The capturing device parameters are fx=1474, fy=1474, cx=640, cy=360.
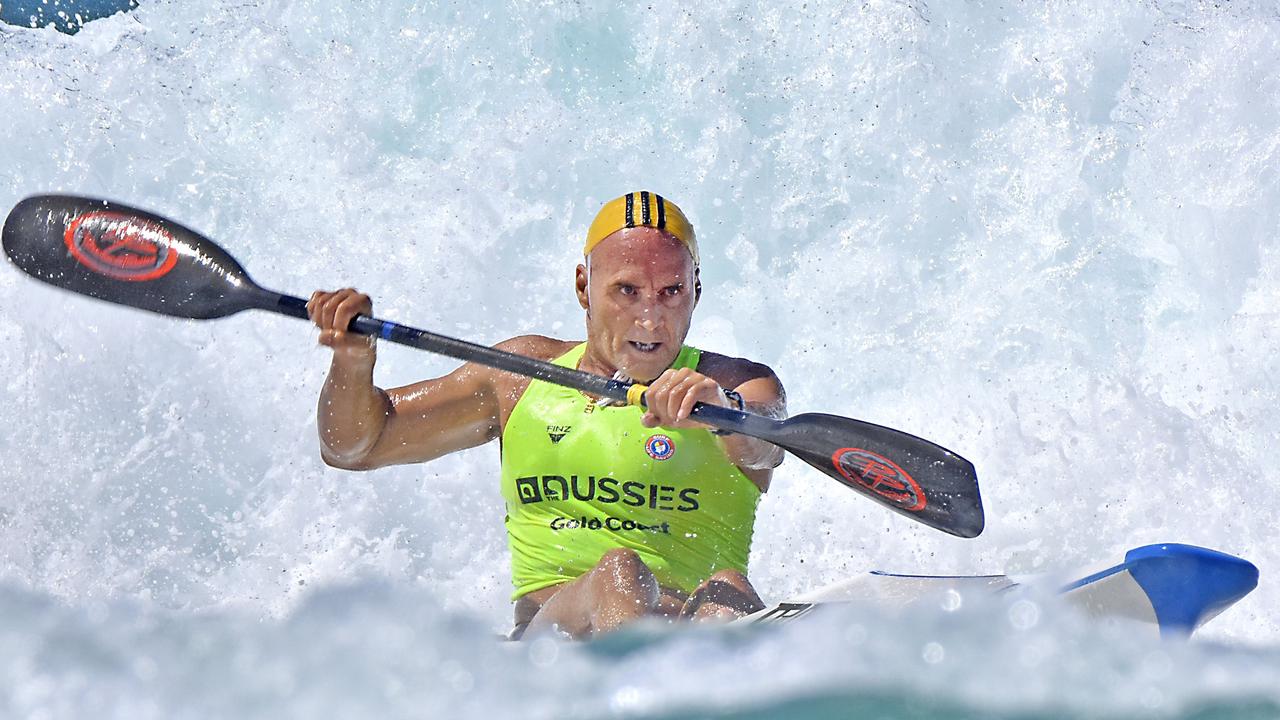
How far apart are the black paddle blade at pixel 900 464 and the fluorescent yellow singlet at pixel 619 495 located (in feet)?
1.00

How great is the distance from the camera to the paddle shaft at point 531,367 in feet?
10.1

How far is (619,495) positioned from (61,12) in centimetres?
402

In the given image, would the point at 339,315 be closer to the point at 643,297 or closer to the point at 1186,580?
the point at 643,297

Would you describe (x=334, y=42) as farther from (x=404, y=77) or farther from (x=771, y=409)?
(x=771, y=409)

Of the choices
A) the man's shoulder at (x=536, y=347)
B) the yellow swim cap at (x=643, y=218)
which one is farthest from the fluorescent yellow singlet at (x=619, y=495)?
the yellow swim cap at (x=643, y=218)

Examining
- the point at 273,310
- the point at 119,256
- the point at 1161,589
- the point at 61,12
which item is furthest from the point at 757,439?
the point at 61,12

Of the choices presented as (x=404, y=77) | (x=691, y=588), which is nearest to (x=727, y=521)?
(x=691, y=588)

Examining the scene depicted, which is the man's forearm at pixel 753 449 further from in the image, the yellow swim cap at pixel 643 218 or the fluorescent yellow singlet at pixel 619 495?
the yellow swim cap at pixel 643 218

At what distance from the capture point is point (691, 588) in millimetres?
3326

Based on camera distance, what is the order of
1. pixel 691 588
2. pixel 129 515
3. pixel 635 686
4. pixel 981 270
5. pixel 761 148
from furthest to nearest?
pixel 761 148
pixel 981 270
pixel 129 515
pixel 691 588
pixel 635 686

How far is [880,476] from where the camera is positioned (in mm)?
3156

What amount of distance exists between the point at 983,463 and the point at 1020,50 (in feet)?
5.85

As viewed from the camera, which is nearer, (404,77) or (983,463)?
(983,463)

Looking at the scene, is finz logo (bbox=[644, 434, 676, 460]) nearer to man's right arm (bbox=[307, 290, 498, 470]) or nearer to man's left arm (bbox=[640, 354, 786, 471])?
man's left arm (bbox=[640, 354, 786, 471])
